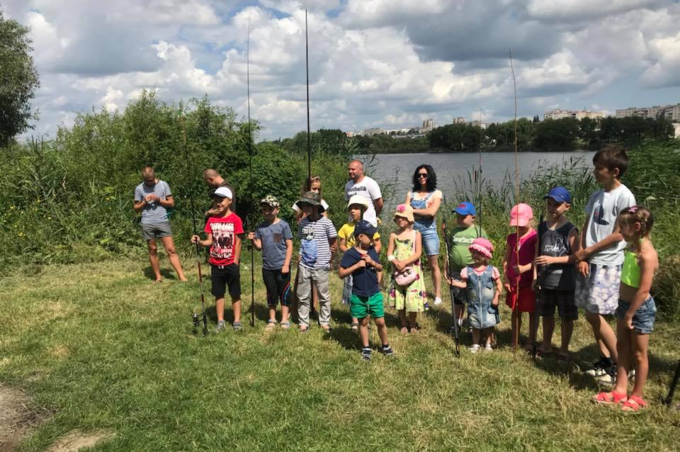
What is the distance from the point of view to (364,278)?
15.0 feet

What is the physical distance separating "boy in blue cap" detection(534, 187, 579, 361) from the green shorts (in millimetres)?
1552

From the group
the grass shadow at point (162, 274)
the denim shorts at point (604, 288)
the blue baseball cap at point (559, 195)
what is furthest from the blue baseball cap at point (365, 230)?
the grass shadow at point (162, 274)

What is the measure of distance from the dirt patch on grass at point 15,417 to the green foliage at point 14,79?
69.1 feet

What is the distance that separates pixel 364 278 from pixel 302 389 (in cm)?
122

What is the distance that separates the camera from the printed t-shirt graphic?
5.32m

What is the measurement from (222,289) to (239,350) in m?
0.90

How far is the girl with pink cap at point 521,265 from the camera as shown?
461 centimetres

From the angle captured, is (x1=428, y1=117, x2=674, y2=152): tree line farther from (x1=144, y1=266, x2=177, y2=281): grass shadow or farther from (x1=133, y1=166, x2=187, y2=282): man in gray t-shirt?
(x1=144, y1=266, x2=177, y2=281): grass shadow

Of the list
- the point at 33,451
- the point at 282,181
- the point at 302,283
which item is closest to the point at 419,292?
the point at 302,283

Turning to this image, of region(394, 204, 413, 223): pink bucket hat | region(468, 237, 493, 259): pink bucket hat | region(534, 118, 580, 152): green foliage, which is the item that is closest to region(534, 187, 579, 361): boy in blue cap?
region(468, 237, 493, 259): pink bucket hat

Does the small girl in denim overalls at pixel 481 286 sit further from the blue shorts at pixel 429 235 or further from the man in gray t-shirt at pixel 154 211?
the man in gray t-shirt at pixel 154 211

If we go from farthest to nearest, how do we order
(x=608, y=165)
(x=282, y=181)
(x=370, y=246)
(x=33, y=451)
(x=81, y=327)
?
(x=282, y=181) → (x=81, y=327) → (x=370, y=246) → (x=608, y=165) → (x=33, y=451)

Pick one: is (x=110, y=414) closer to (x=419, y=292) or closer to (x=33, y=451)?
(x=33, y=451)

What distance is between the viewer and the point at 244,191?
1072 centimetres
